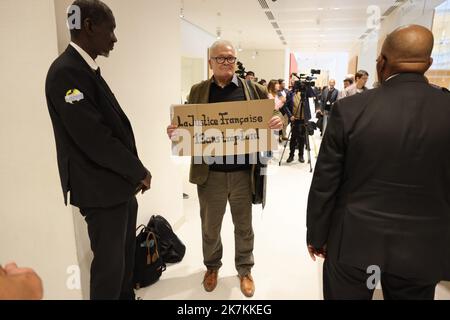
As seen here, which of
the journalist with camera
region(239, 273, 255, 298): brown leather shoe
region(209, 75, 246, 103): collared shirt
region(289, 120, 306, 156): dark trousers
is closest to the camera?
region(209, 75, 246, 103): collared shirt

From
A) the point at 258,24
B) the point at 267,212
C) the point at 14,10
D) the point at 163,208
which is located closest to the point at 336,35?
the point at 258,24

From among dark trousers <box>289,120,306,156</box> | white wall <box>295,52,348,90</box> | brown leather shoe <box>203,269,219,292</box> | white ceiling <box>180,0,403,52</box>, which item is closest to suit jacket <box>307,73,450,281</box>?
brown leather shoe <box>203,269,219,292</box>

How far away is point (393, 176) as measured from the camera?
1067mm

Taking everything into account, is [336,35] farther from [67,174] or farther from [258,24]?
[67,174]

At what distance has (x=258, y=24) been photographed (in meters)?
8.35

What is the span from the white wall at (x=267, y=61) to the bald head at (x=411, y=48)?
1422cm

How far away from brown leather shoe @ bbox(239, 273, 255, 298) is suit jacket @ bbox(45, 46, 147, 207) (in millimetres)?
1113

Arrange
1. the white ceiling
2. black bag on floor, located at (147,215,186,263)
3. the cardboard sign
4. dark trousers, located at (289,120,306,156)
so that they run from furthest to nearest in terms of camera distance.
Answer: the white ceiling
dark trousers, located at (289,120,306,156)
black bag on floor, located at (147,215,186,263)
the cardboard sign

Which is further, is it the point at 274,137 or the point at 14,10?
the point at 274,137

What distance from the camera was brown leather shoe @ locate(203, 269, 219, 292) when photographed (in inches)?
86.0

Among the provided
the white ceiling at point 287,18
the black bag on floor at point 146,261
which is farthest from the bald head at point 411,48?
the white ceiling at point 287,18

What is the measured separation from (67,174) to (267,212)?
2591 mm

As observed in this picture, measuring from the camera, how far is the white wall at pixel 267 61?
1471 cm

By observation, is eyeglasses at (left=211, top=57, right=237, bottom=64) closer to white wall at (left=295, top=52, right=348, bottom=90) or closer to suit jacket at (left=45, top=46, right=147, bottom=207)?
suit jacket at (left=45, top=46, right=147, bottom=207)
